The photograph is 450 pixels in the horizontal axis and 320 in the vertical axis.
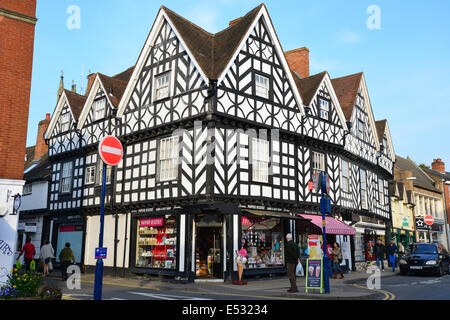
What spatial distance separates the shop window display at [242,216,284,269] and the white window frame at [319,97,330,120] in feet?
23.0

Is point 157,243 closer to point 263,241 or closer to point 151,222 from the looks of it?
point 151,222

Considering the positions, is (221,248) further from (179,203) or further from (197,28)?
(197,28)

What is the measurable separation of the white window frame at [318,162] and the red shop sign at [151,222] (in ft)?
28.5

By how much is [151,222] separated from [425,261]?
45.5 feet

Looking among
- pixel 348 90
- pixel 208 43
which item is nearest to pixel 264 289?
pixel 208 43

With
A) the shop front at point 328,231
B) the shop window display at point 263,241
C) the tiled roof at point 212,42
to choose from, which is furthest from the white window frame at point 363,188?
the tiled roof at point 212,42

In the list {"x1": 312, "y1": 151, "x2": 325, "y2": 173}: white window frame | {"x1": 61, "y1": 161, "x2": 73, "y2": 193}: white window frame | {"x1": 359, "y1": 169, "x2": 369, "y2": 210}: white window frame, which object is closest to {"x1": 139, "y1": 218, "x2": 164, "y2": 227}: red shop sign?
{"x1": 61, "y1": 161, "x2": 73, "y2": 193}: white window frame

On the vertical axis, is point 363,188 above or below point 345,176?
below

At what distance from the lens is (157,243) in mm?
19172

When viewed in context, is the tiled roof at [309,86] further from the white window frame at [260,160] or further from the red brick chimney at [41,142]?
the red brick chimney at [41,142]

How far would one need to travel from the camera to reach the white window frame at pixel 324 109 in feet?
76.1

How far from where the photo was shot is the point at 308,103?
22.2 m
